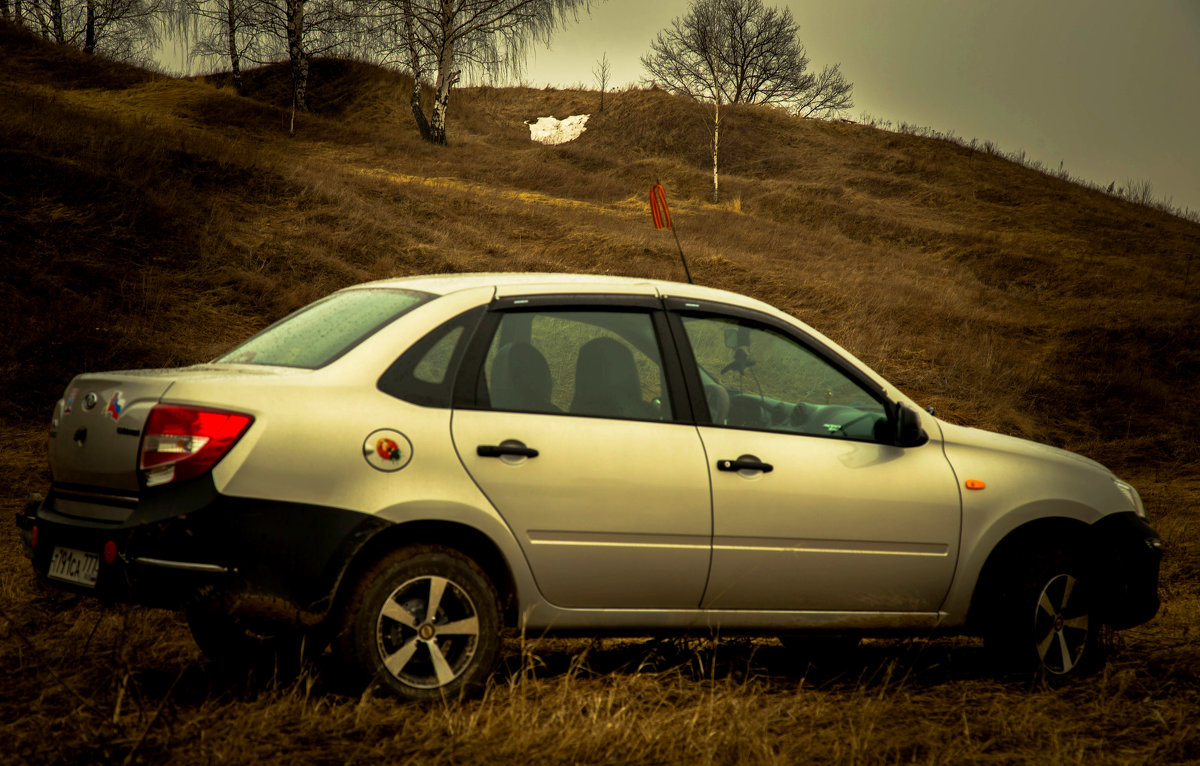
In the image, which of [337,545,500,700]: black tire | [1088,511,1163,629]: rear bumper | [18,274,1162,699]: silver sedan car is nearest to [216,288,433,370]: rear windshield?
[18,274,1162,699]: silver sedan car

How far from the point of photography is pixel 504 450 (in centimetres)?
396

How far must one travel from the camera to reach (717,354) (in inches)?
199

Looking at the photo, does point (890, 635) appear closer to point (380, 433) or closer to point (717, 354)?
point (717, 354)

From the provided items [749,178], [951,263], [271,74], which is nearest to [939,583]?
[951,263]

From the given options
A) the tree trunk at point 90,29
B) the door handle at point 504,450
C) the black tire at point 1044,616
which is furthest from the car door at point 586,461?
the tree trunk at point 90,29

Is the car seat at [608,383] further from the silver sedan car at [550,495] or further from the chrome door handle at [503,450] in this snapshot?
the chrome door handle at [503,450]

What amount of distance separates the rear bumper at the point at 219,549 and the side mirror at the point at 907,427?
2.13 meters

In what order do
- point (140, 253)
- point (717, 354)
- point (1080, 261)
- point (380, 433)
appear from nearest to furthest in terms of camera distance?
point (380, 433)
point (717, 354)
point (140, 253)
point (1080, 261)

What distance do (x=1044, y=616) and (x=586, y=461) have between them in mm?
2227

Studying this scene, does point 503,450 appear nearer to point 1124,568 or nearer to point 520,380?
point 520,380

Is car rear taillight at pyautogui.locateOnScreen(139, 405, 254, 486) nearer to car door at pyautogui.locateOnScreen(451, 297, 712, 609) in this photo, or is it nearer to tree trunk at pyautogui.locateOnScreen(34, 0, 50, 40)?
car door at pyautogui.locateOnScreen(451, 297, 712, 609)

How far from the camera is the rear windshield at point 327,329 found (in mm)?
4145

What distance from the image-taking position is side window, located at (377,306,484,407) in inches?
155

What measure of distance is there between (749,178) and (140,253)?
28125mm
